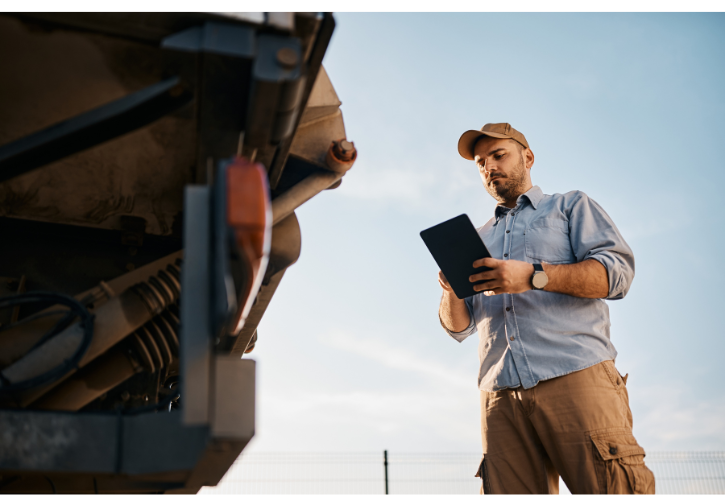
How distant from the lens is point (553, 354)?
7.90ft

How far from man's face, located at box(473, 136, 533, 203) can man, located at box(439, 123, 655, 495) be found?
0.45 feet

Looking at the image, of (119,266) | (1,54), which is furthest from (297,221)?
(1,54)

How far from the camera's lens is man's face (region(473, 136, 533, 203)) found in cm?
305

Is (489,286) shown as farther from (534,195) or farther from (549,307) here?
(534,195)

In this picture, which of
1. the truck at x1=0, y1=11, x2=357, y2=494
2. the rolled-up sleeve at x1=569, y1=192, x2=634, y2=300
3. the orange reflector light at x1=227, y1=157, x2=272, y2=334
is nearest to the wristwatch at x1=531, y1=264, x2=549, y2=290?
the rolled-up sleeve at x1=569, y1=192, x2=634, y2=300

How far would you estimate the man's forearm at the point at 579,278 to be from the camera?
243cm

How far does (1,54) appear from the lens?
1.81m

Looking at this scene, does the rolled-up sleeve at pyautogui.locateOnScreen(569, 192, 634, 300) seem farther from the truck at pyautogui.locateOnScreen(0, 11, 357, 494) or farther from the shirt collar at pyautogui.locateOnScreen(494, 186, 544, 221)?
the truck at pyautogui.locateOnScreen(0, 11, 357, 494)

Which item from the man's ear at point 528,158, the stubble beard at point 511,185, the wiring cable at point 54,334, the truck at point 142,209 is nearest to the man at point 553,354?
the stubble beard at point 511,185

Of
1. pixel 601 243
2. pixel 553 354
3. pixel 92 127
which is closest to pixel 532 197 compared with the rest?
pixel 601 243

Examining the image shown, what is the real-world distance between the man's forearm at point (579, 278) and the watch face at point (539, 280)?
0.12 feet

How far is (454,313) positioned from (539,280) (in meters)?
0.56

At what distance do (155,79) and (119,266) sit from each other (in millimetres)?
941
